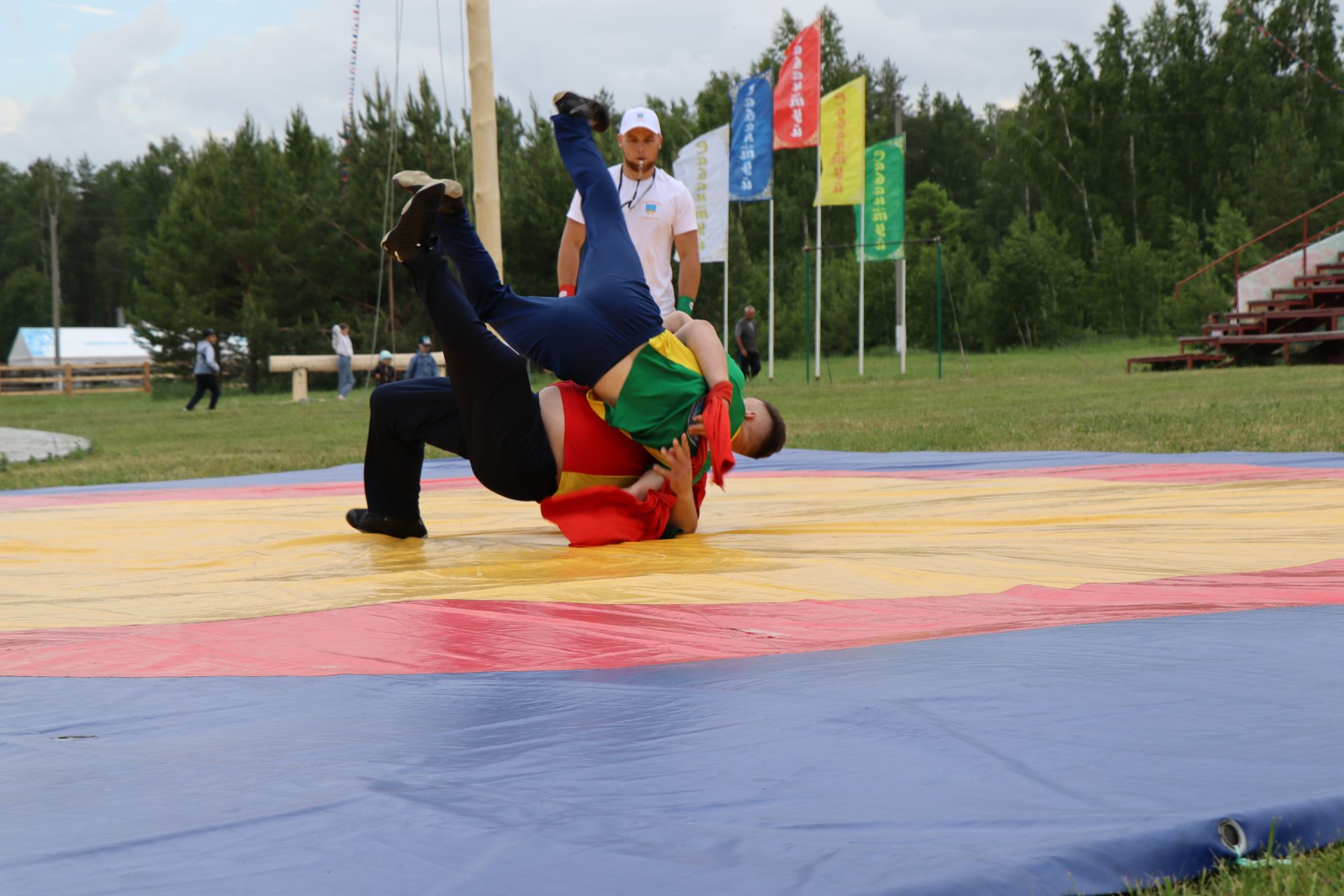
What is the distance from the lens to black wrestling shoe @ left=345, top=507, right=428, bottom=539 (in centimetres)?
395

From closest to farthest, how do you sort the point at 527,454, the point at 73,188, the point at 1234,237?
the point at 527,454
the point at 1234,237
the point at 73,188

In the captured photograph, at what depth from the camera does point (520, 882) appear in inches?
51.9

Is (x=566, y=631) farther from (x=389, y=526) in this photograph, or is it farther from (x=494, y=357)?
(x=389, y=526)

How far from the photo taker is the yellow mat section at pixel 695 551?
2.92 meters

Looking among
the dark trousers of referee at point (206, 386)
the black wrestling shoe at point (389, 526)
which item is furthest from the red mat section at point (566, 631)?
the dark trousers of referee at point (206, 386)

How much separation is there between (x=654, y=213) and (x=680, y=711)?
4.02 m

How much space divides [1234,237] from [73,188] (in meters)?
68.0

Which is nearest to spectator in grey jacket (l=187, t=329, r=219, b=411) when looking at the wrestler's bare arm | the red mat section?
the wrestler's bare arm

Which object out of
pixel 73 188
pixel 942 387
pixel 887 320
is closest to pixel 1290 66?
pixel 887 320

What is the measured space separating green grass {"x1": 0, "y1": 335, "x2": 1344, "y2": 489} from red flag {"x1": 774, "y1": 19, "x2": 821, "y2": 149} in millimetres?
3819

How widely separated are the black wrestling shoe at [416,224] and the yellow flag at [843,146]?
15682 mm

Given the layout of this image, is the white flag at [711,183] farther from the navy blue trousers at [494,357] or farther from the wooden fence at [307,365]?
the navy blue trousers at [494,357]

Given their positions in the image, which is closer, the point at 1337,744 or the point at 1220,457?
the point at 1337,744

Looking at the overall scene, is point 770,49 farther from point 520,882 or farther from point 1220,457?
point 520,882
